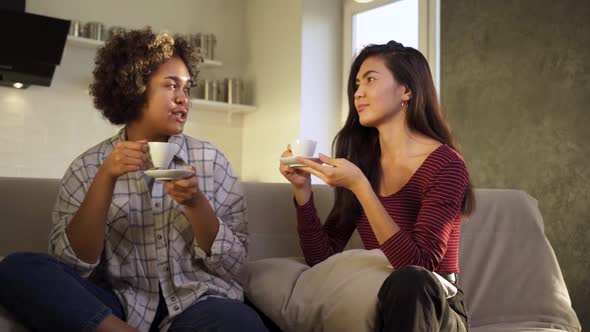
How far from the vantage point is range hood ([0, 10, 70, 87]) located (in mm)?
4008

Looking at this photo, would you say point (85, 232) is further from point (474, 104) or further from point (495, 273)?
point (474, 104)

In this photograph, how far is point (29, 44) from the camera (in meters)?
4.09

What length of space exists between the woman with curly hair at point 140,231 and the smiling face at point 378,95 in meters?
0.42

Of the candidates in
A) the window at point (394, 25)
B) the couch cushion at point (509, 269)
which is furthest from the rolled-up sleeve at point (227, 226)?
the window at point (394, 25)

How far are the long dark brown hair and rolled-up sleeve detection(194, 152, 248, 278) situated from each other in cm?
38

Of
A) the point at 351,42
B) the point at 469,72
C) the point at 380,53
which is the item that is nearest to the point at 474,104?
the point at 469,72

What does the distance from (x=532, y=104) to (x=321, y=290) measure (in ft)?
7.97

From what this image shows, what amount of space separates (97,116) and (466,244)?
3.50m

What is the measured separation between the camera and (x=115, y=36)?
1724 millimetres

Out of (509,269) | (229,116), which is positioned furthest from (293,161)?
(229,116)

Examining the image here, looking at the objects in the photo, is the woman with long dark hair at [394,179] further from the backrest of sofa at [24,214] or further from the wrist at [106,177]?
the backrest of sofa at [24,214]

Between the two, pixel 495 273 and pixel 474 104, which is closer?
pixel 495 273

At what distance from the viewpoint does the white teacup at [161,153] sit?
139cm

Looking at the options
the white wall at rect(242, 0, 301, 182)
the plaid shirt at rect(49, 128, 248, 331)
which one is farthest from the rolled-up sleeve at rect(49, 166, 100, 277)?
the white wall at rect(242, 0, 301, 182)
